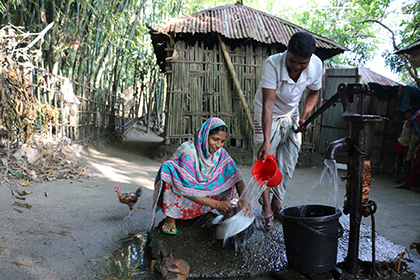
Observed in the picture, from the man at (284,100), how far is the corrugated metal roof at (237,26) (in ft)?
14.8

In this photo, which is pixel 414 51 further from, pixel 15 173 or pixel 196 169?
pixel 15 173

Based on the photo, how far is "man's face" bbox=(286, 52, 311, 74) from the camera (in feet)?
7.66

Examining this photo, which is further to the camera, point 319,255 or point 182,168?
point 182,168

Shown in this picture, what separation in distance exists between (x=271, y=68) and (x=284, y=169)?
99cm

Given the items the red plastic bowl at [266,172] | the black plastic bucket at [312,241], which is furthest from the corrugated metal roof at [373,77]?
the black plastic bucket at [312,241]

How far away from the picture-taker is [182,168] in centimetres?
251

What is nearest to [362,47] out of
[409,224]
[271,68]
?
[409,224]

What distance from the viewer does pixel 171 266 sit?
6.82 ft

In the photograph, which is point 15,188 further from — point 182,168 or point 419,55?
point 419,55

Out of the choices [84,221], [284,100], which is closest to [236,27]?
[284,100]

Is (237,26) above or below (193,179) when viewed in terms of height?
above

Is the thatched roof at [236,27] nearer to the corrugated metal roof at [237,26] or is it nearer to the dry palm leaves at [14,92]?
the corrugated metal roof at [237,26]

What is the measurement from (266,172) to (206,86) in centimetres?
517

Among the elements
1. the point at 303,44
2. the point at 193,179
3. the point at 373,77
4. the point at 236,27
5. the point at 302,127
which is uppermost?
the point at 236,27
